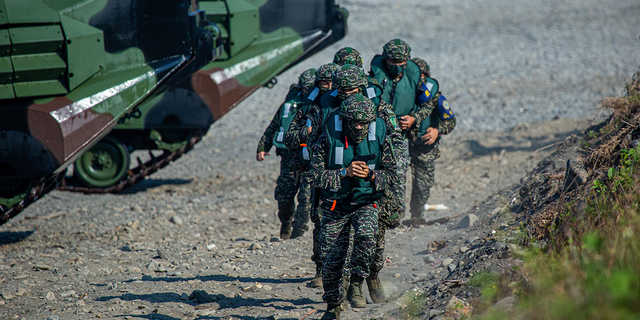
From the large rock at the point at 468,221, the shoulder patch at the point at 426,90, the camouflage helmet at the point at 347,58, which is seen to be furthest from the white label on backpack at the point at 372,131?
the large rock at the point at 468,221

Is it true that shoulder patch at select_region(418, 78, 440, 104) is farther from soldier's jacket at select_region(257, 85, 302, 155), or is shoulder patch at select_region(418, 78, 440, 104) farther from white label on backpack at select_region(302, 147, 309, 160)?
white label on backpack at select_region(302, 147, 309, 160)

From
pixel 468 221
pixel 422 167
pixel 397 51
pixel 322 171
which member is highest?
pixel 397 51

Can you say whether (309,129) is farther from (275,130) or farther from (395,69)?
(395,69)

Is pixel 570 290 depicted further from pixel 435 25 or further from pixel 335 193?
pixel 435 25

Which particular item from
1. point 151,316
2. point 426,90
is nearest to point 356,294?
point 151,316

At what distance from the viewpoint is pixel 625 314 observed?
2549mm

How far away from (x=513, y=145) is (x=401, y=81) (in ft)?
18.2

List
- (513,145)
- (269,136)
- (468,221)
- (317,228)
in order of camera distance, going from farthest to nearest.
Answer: (513,145)
(468,221)
(269,136)
(317,228)

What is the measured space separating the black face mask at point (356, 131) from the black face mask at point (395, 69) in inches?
83.0

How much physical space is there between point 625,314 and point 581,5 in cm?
2830

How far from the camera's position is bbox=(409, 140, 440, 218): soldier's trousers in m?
7.23

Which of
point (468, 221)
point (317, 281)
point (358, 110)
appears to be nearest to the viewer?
point (358, 110)

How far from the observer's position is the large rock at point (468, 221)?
21.1 ft

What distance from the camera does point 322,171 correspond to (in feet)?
14.1
